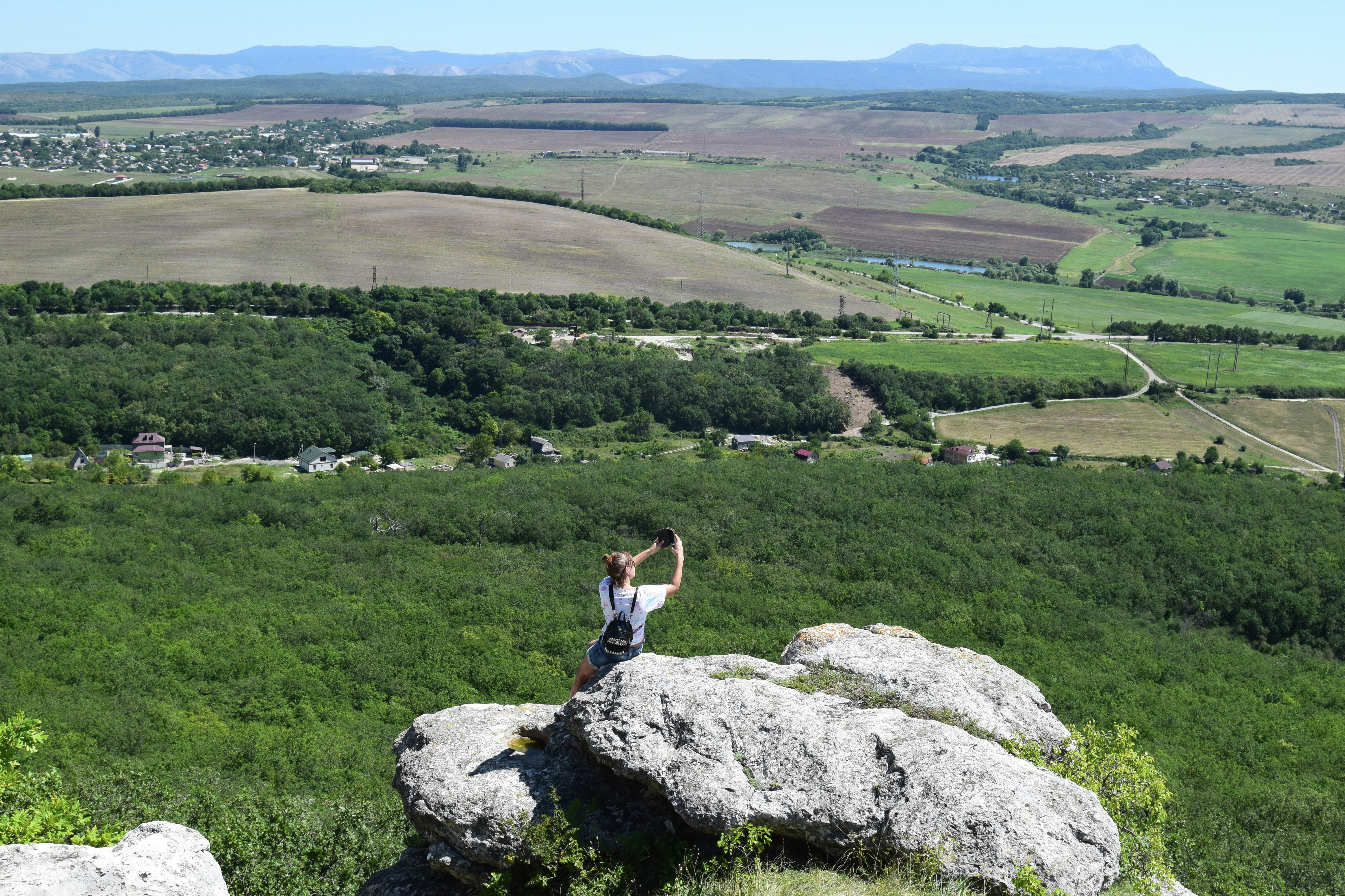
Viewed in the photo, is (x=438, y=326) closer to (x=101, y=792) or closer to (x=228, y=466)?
(x=228, y=466)

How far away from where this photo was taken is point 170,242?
128 meters

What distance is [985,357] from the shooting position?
4547 inches

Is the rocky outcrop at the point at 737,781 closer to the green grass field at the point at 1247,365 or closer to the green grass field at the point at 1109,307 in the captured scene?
the green grass field at the point at 1247,365

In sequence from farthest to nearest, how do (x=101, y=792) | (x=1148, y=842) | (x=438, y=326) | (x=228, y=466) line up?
1. (x=438, y=326)
2. (x=228, y=466)
3. (x=101, y=792)
4. (x=1148, y=842)

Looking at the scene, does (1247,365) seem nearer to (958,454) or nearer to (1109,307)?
(1109,307)

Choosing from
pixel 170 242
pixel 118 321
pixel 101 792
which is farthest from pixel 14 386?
pixel 101 792

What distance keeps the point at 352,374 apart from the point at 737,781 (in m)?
89.8

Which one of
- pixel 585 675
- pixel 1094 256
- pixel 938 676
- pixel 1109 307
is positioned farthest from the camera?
pixel 1094 256

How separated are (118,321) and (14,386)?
57.5ft

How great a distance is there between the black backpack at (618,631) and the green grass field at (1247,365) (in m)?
113

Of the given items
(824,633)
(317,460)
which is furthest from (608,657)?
(317,460)

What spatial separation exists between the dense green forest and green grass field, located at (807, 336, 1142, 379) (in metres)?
9.90

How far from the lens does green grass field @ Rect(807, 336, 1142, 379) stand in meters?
111

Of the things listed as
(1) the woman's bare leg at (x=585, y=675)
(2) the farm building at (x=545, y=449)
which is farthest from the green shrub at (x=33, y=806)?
(2) the farm building at (x=545, y=449)
